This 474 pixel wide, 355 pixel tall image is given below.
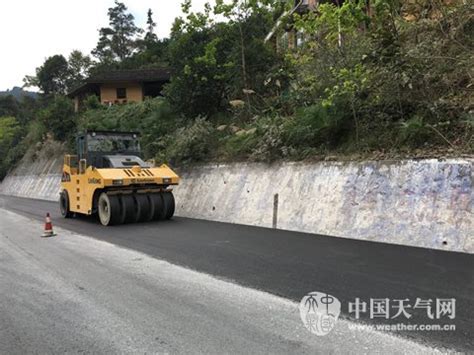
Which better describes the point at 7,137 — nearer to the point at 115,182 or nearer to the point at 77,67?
the point at 77,67

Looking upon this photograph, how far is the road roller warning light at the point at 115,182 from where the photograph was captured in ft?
41.2

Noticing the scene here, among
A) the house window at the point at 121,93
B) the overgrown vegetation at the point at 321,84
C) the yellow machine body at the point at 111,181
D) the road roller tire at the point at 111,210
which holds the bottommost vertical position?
the road roller tire at the point at 111,210

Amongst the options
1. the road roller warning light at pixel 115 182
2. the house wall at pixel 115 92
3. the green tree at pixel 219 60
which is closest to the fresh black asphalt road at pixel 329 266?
the road roller warning light at pixel 115 182

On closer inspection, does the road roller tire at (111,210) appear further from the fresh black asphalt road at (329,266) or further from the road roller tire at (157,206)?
the fresh black asphalt road at (329,266)

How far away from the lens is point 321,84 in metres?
13.4

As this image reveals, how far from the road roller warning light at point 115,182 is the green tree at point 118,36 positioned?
54776 millimetres

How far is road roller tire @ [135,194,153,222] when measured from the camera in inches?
505

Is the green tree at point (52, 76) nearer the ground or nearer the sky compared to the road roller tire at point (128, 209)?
nearer the sky

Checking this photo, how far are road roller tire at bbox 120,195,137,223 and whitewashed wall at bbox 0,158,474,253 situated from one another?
231 centimetres

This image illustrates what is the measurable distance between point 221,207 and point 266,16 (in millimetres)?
8622

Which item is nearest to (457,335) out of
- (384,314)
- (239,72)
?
(384,314)

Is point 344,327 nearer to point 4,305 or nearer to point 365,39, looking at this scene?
point 4,305

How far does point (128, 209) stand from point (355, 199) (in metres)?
6.51

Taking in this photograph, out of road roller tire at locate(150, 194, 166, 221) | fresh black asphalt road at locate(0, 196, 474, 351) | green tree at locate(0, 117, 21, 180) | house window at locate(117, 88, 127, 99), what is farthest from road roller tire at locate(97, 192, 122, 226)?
green tree at locate(0, 117, 21, 180)
